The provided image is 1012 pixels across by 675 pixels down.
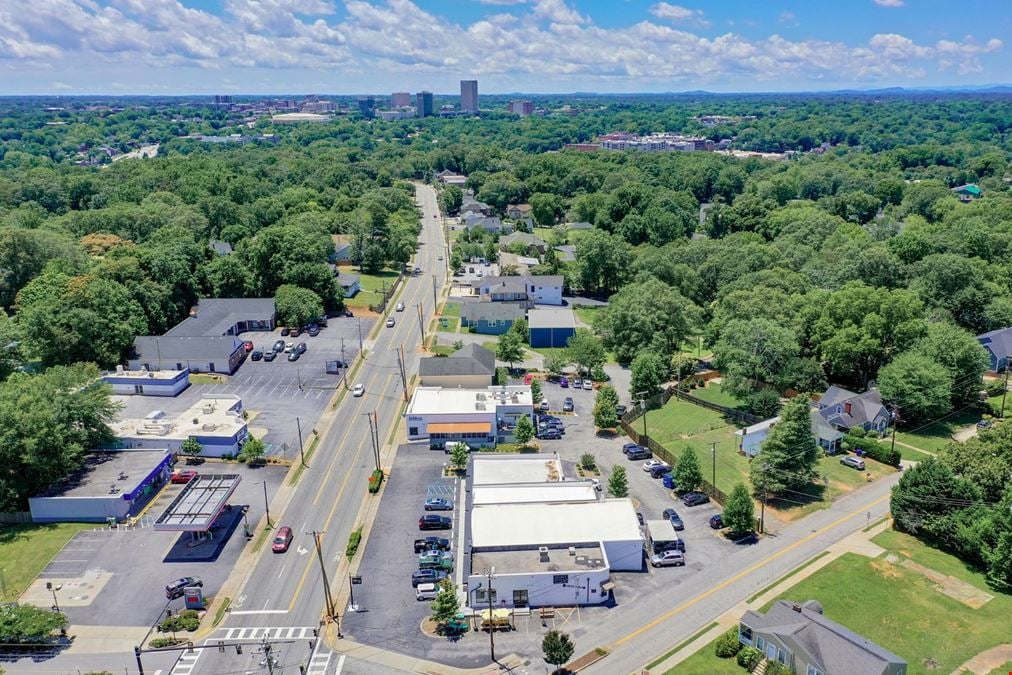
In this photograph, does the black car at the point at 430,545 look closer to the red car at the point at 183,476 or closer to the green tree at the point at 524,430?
the green tree at the point at 524,430

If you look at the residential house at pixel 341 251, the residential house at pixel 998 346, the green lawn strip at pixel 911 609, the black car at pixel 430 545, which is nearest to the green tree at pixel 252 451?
the black car at pixel 430 545

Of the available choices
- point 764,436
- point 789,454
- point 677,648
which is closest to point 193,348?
point 764,436

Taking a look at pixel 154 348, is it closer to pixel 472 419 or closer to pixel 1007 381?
pixel 472 419

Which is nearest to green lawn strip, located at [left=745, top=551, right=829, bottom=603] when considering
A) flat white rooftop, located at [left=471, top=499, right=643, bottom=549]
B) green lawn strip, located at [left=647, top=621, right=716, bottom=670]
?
green lawn strip, located at [left=647, top=621, right=716, bottom=670]

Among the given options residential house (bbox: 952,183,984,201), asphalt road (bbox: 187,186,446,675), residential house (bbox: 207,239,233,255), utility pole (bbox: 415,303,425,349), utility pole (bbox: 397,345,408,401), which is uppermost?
residential house (bbox: 952,183,984,201)

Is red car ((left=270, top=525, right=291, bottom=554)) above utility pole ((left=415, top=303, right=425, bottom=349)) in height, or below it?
below

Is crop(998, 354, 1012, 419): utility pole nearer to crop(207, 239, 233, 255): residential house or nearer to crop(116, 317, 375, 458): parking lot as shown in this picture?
crop(116, 317, 375, 458): parking lot

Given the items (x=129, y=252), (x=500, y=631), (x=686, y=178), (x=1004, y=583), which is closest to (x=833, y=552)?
(x=1004, y=583)

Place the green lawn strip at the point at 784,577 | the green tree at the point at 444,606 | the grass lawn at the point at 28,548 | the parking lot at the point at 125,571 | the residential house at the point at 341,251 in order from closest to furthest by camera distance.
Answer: the green tree at the point at 444,606 < the parking lot at the point at 125,571 < the green lawn strip at the point at 784,577 < the grass lawn at the point at 28,548 < the residential house at the point at 341,251
